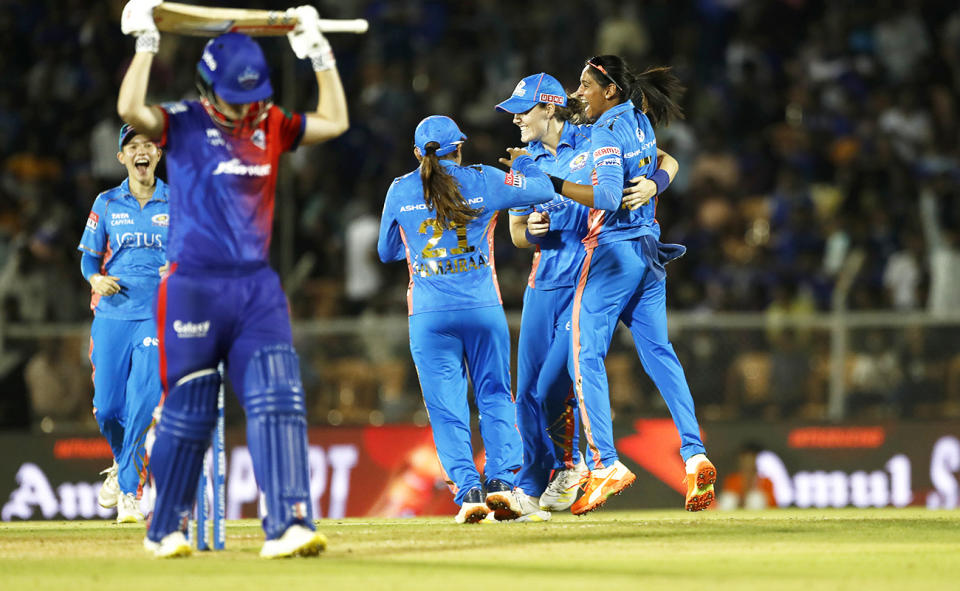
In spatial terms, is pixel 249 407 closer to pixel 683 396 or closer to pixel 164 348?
pixel 164 348

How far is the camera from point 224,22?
7.85 meters

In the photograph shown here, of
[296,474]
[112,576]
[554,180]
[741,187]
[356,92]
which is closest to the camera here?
[112,576]

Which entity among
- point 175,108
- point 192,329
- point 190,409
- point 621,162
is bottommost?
point 190,409

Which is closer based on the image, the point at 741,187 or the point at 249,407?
the point at 249,407

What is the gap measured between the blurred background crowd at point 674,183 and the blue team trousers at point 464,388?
210 inches

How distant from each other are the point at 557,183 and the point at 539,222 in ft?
2.11

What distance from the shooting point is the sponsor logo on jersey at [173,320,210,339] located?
7.46m

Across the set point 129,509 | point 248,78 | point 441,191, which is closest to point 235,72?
point 248,78

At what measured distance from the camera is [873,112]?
2025 cm

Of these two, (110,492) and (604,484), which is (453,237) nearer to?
(604,484)

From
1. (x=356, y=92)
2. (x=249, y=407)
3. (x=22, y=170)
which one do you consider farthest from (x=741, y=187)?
(x=249, y=407)

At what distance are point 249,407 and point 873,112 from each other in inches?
576

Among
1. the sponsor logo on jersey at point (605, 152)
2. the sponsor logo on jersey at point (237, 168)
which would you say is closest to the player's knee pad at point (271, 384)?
the sponsor logo on jersey at point (237, 168)

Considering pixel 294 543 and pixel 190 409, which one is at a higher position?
pixel 190 409
